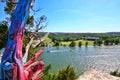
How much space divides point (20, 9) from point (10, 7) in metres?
12.8

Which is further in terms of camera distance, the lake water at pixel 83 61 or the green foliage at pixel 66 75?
the lake water at pixel 83 61

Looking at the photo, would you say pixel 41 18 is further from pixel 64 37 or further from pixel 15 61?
pixel 64 37

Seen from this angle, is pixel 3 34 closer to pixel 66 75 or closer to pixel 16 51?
pixel 66 75

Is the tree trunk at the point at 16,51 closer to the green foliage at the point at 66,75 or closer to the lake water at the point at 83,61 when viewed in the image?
the green foliage at the point at 66,75

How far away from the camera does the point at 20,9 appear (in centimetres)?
459

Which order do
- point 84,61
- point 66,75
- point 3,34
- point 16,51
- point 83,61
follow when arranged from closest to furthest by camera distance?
point 16,51 < point 66,75 < point 3,34 < point 83,61 < point 84,61

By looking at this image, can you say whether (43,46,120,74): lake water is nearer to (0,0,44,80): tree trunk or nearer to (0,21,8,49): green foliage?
(0,21,8,49): green foliage

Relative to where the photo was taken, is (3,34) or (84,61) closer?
(3,34)

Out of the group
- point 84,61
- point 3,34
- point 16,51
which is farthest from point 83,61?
point 16,51

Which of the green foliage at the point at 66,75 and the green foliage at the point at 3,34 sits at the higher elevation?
the green foliage at the point at 3,34

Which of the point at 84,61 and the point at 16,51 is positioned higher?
the point at 16,51

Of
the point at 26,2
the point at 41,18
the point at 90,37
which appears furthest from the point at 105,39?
the point at 26,2

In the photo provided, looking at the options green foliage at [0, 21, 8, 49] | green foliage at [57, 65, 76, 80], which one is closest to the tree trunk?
green foliage at [57, 65, 76, 80]

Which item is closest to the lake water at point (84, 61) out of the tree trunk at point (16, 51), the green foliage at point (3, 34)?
the green foliage at point (3, 34)
